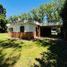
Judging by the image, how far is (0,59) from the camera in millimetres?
12617

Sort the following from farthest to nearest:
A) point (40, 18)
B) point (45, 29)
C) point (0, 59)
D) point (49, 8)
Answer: point (40, 18) < point (49, 8) < point (45, 29) < point (0, 59)

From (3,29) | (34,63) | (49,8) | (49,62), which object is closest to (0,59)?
(34,63)

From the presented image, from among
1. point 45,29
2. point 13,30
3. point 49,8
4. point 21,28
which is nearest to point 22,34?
point 21,28

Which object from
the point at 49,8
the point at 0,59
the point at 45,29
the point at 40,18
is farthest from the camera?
the point at 40,18

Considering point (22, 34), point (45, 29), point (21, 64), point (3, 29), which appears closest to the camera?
point (21, 64)

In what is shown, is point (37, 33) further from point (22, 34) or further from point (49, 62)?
point (49, 62)

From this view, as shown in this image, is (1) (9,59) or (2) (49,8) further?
(2) (49,8)

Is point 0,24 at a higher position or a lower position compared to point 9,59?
higher

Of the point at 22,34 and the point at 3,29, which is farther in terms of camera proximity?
the point at 3,29

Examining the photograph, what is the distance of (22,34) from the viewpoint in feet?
97.2

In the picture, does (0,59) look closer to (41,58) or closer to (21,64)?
(21,64)

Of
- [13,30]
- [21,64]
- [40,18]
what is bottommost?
[21,64]

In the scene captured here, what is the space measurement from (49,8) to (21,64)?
4285 cm

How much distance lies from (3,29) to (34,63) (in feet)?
157
